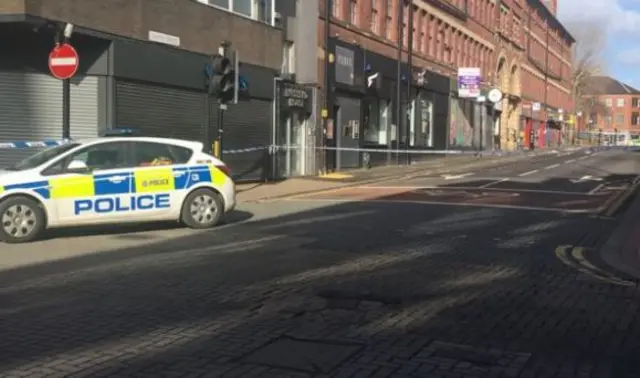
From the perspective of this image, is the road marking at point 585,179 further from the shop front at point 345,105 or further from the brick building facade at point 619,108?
the brick building facade at point 619,108

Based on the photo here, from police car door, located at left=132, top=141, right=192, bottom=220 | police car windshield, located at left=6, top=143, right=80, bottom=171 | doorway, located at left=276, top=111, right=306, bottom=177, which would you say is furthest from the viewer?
doorway, located at left=276, top=111, right=306, bottom=177

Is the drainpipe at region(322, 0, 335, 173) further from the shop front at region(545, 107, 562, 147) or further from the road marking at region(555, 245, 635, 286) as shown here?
the shop front at region(545, 107, 562, 147)

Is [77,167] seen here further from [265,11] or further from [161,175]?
[265,11]

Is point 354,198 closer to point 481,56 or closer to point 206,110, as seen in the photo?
point 206,110

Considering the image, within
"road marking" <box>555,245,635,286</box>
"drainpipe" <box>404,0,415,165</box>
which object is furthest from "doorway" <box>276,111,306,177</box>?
"road marking" <box>555,245,635,286</box>

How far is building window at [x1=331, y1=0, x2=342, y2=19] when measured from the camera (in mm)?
28045

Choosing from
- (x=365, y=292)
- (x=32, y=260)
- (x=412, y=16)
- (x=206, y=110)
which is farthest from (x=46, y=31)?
(x=412, y=16)

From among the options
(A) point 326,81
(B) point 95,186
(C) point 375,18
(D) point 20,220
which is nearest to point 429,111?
(C) point 375,18

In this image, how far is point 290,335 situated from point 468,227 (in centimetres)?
754

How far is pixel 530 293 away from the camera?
762 centimetres

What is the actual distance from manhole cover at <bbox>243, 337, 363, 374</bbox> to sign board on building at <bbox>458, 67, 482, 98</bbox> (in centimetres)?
3864

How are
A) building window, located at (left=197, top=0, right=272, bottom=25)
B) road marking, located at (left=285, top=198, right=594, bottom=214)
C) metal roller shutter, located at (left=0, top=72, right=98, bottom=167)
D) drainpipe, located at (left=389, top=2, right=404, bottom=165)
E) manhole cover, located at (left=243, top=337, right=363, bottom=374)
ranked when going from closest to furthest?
manhole cover, located at (left=243, top=337, right=363, bottom=374)
metal roller shutter, located at (left=0, top=72, right=98, bottom=167)
road marking, located at (left=285, top=198, right=594, bottom=214)
building window, located at (left=197, top=0, right=272, bottom=25)
drainpipe, located at (left=389, top=2, right=404, bottom=165)

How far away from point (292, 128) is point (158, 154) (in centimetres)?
1393

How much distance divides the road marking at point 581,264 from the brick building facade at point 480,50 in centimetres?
1708
